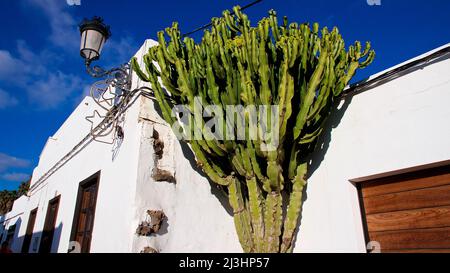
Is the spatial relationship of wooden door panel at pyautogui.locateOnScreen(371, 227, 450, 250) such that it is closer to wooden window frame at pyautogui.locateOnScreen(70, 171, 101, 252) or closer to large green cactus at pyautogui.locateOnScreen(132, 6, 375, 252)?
large green cactus at pyautogui.locateOnScreen(132, 6, 375, 252)

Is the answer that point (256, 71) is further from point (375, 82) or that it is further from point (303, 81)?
point (375, 82)

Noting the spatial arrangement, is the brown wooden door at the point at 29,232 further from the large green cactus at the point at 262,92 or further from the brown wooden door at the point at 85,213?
the large green cactus at the point at 262,92

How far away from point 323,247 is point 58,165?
5.85m

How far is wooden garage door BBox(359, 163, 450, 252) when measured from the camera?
2967mm

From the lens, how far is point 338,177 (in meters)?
3.61

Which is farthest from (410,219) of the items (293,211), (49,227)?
(49,227)

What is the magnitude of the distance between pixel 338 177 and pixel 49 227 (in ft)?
18.8

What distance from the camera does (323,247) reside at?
352 centimetres

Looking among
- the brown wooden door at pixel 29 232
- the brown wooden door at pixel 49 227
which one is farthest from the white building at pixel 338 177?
the brown wooden door at pixel 29 232

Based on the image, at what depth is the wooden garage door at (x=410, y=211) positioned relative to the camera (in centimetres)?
297

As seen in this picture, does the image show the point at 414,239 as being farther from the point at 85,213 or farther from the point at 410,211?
the point at 85,213

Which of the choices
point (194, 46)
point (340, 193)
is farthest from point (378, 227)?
point (194, 46)

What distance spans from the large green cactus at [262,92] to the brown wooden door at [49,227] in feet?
12.9

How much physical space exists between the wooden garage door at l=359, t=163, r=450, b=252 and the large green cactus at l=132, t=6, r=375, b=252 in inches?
32.6
